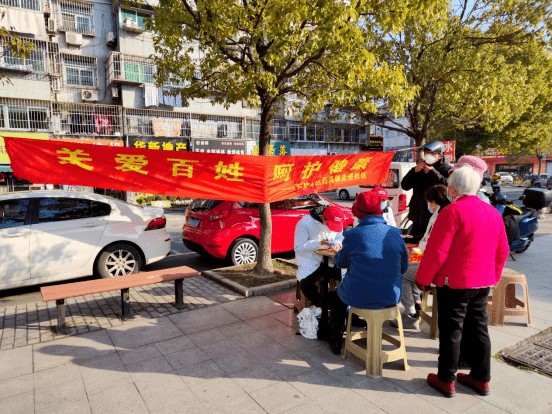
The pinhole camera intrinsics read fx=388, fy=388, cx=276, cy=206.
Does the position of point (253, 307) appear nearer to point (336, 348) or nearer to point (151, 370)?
point (336, 348)

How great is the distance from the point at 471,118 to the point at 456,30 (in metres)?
3.09

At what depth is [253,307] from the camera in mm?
5648

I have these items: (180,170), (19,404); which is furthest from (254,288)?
(19,404)

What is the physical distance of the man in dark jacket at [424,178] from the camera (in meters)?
5.48

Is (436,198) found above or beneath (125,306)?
above

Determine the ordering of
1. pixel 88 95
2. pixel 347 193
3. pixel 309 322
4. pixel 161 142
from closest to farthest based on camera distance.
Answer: pixel 309 322 → pixel 88 95 → pixel 161 142 → pixel 347 193

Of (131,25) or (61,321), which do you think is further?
(131,25)

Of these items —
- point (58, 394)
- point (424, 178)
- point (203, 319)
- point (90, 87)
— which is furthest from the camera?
point (90, 87)

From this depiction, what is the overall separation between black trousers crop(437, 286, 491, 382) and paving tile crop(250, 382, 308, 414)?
129cm

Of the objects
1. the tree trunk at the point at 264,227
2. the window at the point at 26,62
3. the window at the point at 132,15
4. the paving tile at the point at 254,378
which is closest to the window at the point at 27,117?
the window at the point at 26,62

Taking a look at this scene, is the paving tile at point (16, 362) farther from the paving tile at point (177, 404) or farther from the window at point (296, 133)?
the window at point (296, 133)

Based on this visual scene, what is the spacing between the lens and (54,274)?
627 cm

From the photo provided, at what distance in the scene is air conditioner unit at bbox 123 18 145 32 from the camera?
2367 cm

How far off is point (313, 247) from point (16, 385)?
3.28 metres
